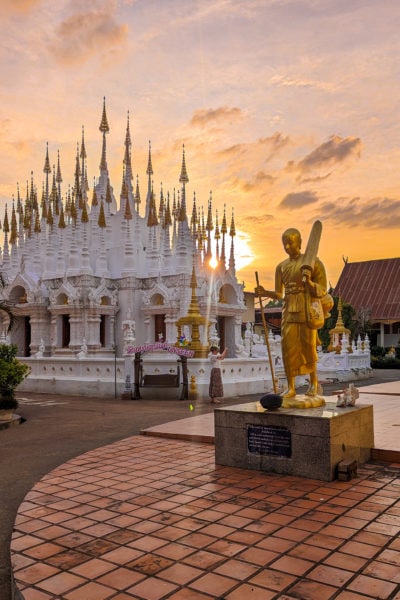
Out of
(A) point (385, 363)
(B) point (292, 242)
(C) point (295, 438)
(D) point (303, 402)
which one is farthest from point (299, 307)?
(A) point (385, 363)

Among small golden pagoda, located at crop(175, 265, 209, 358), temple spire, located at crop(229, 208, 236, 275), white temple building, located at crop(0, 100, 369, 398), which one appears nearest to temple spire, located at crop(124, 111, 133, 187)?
white temple building, located at crop(0, 100, 369, 398)

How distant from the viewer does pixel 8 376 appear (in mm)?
11312

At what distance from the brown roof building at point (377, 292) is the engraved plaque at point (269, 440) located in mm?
30826

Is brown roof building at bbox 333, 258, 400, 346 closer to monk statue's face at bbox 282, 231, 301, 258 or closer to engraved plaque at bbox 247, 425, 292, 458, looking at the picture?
monk statue's face at bbox 282, 231, 301, 258

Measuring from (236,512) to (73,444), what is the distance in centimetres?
452

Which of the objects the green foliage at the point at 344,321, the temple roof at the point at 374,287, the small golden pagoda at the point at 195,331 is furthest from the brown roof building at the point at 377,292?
the small golden pagoda at the point at 195,331

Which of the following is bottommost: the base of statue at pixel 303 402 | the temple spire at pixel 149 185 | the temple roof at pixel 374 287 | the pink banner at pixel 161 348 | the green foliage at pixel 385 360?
the green foliage at pixel 385 360

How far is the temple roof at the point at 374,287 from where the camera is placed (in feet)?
123

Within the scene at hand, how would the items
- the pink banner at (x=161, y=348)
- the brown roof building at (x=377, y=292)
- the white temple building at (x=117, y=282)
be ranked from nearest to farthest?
the pink banner at (x=161, y=348)
the white temple building at (x=117, y=282)
the brown roof building at (x=377, y=292)

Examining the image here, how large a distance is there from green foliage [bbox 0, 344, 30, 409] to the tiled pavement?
519 cm

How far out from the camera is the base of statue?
641cm

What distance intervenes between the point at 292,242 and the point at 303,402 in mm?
2033

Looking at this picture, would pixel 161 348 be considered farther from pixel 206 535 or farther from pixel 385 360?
pixel 385 360

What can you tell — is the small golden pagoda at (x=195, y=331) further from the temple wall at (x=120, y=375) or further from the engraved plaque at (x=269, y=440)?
the engraved plaque at (x=269, y=440)
